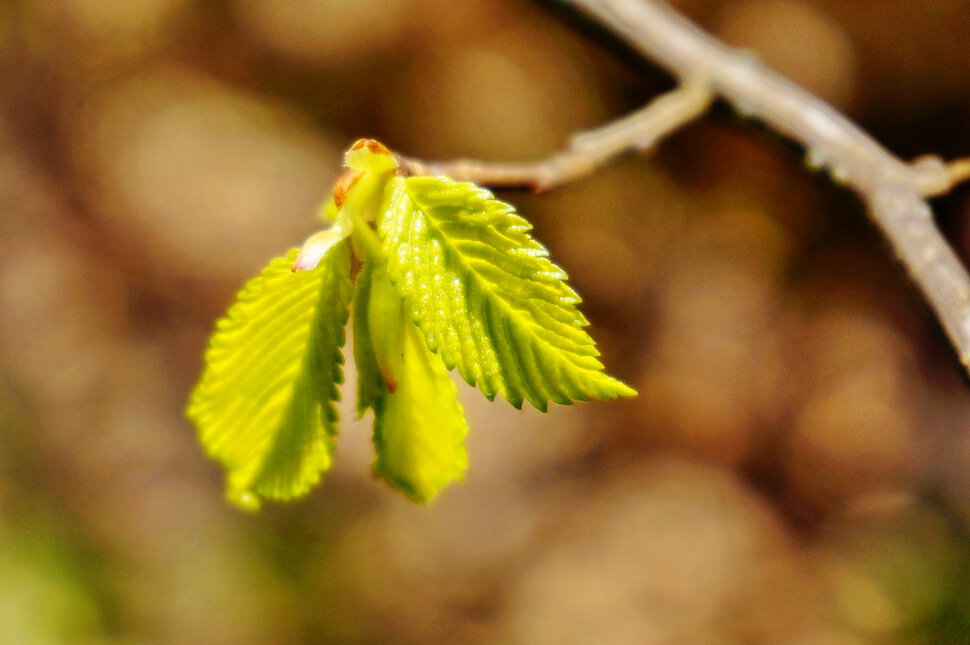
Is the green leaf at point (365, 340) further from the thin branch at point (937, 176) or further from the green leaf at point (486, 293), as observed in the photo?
the thin branch at point (937, 176)

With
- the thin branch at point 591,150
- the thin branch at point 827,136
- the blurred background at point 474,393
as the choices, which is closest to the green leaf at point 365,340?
the thin branch at point 591,150

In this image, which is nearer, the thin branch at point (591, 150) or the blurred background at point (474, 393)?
the thin branch at point (591, 150)

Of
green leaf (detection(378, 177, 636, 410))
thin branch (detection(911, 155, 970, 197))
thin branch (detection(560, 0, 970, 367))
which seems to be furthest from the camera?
thin branch (detection(911, 155, 970, 197))

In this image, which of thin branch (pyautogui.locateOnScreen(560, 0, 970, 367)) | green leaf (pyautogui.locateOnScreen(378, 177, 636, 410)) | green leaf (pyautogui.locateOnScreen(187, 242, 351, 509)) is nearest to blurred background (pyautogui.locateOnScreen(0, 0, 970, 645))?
thin branch (pyautogui.locateOnScreen(560, 0, 970, 367))

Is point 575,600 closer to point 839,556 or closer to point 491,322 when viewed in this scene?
point 839,556

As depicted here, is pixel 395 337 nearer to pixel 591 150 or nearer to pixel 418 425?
pixel 418 425

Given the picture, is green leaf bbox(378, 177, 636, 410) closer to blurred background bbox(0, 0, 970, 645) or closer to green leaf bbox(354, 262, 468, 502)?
green leaf bbox(354, 262, 468, 502)
